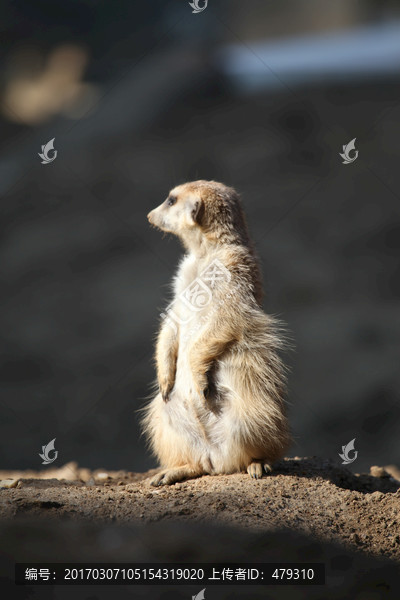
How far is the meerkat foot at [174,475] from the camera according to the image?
2.41 meters

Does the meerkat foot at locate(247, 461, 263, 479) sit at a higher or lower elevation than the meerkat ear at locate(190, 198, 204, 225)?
lower

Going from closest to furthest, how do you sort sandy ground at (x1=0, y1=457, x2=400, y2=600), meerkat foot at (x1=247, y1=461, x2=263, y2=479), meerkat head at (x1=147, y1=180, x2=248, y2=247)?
sandy ground at (x1=0, y1=457, x2=400, y2=600)
meerkat foot at (x1=247, y1=461, x2=263, y2=479)
meerkat head at (x1=147, y1=180, x2=248, y2=247)

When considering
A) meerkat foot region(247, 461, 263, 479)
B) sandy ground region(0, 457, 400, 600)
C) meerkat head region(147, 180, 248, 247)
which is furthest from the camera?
meerkat head region(147, 180, 248, 247)

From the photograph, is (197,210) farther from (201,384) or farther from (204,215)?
(201,384)

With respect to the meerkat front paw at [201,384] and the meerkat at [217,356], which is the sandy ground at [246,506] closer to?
the meerkat at [217,356]

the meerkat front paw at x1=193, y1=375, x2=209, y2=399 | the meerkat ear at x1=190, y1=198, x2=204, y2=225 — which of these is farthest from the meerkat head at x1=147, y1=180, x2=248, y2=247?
the meerkat front paw at x1=193, y1=375, x2=209, y2=399

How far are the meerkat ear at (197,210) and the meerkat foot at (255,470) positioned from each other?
0.91m

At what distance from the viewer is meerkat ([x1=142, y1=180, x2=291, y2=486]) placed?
2.42 metres

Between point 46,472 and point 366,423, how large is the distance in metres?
2.60

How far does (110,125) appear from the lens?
20.3 ft

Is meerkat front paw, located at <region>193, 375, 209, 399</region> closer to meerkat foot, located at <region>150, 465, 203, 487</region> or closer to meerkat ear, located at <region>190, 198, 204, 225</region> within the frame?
meerkat foot, located at <region>150, 465, 203, 487</region>

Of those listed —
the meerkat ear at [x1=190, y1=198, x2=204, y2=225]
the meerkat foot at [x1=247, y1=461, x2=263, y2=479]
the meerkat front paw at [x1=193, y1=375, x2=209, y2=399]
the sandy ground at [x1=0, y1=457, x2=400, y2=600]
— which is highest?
the meerkat ear at [x1=190, y1=198, x2=204, y2=225]

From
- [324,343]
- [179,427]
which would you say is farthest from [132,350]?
[179,427]

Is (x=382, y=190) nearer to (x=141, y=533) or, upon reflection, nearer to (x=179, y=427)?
(x=179, y=427)
